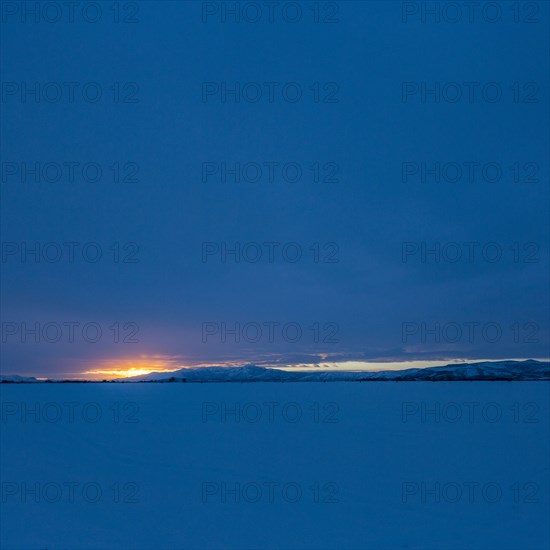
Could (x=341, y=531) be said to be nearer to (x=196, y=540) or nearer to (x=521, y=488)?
(x=196, y=540)

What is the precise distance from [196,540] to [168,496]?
155 inches

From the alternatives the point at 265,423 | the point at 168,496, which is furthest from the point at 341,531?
the point at 265,423

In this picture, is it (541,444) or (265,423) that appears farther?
(265,423)

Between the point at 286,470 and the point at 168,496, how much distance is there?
5036mm

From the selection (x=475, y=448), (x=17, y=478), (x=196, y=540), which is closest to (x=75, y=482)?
(x=17, y=478)

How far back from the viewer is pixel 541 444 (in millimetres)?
25453

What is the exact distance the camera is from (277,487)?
17.2 metres

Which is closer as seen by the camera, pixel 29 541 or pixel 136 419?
pixel 29 541

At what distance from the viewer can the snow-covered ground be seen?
12.9m

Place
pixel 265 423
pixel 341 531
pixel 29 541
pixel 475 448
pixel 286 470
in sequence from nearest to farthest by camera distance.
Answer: pixel 29 541 < pixel 341 531 < pixel 286 470 < pixel 475 448 < pixel 265 423

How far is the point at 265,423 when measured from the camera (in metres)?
35.1

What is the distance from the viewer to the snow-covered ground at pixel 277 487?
1288 centimetres

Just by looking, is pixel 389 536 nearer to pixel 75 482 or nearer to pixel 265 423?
pixel 75 482

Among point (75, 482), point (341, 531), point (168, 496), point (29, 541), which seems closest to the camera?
point (29, 541)
